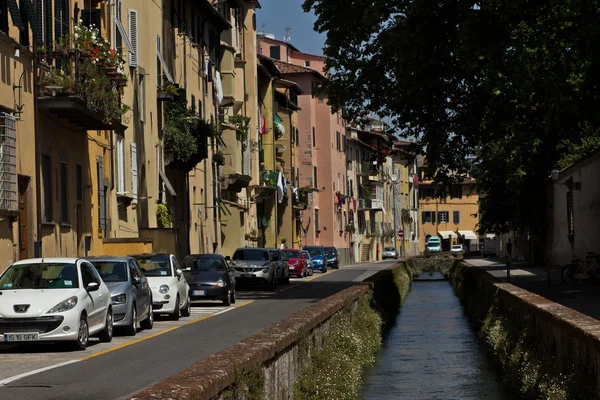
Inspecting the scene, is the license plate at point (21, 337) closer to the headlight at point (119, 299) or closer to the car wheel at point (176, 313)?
the headlight at point (119, 299)

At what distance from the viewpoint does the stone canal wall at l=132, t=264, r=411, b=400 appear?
27.6ft

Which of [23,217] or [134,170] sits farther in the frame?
[134,170]

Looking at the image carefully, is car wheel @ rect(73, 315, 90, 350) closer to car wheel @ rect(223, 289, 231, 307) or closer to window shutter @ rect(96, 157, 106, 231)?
car wheel @ rect(223, 289, 231, 307)

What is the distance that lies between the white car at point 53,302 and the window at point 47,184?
9072 mm

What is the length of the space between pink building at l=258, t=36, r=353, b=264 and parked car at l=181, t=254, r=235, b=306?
6559 centimetres

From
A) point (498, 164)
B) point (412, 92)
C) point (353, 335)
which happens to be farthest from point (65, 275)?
point (498, 164)

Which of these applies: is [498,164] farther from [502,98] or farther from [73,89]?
[73,89]

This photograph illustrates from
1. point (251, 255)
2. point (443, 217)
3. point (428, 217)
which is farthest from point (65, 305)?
point (428, 217)

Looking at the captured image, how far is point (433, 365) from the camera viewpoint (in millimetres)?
20922

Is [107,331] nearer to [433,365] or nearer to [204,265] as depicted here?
[433,365]

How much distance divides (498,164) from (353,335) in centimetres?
3677

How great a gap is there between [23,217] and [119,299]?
6064mm

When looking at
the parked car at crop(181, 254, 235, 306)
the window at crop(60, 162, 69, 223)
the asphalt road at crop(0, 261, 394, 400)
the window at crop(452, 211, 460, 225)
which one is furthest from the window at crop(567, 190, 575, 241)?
the window at crop(452, 211, 460, 225)

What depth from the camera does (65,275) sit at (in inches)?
794
